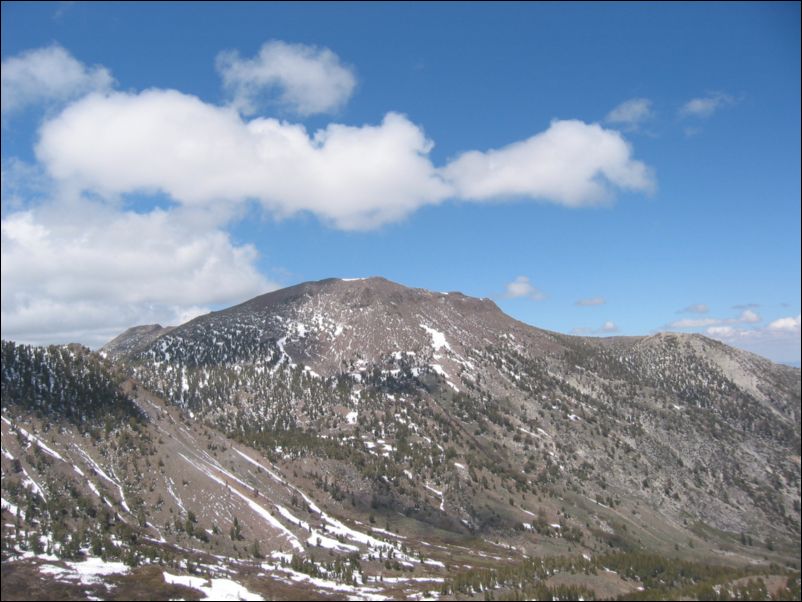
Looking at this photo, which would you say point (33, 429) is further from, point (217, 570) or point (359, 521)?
point (359, 521)

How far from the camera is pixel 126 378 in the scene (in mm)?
170875

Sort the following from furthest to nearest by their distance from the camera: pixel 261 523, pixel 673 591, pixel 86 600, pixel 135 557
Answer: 1. pixel 261 523
2. pixel 673 591
3. pixel 135 557
4. pixel 86 600

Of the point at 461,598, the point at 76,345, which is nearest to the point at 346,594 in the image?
the point at 461,598

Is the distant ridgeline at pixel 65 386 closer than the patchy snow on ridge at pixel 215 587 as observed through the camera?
No

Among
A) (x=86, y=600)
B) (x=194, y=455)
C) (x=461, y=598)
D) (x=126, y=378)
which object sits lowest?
(x=461, y=598)

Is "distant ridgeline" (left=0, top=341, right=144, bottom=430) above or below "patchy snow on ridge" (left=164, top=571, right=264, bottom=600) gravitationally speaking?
above

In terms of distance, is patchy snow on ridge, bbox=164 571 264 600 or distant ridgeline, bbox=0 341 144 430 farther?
distant ridgeline, bbox=0 341 144 430

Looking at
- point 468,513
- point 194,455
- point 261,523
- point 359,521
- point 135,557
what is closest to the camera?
point 135,557

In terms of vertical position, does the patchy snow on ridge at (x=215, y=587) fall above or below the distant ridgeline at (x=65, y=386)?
below

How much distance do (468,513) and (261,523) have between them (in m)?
78.5

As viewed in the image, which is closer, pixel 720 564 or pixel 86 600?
pixel 86 600

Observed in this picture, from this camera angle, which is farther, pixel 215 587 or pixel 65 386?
pixel 65 386

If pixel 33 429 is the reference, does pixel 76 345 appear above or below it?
above

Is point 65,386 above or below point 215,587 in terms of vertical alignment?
above
